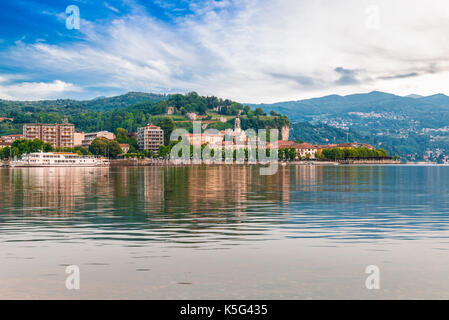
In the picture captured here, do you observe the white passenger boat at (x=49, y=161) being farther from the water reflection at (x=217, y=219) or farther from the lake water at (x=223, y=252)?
the lake water at (x=223, y=252)

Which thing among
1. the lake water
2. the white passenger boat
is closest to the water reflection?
the lake water

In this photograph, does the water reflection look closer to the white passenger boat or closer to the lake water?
the lake water

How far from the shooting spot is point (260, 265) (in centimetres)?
1352

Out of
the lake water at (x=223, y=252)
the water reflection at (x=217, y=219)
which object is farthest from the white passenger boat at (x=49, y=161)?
the lake water at (x=223, y=252)

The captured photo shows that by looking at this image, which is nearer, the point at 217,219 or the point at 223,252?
the point at 223,252

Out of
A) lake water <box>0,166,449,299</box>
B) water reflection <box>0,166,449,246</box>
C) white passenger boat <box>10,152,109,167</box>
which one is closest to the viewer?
lake water <box>0,166,449,299</box>

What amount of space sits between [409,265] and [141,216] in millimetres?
15342

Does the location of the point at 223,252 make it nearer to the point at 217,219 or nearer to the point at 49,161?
the point at 217,219

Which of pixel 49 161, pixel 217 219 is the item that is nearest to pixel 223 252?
pixel 217 219

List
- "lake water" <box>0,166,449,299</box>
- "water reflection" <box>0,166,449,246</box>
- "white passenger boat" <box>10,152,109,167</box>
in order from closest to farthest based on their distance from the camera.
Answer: "lake water" <box>0,166,449,299</box>
"water reflection" <box>0,166,449,246</box>
"white passenger boat" <box>10,152,109,167</box>

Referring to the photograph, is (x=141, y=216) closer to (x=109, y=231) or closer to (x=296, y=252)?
(x=109, y=231)
